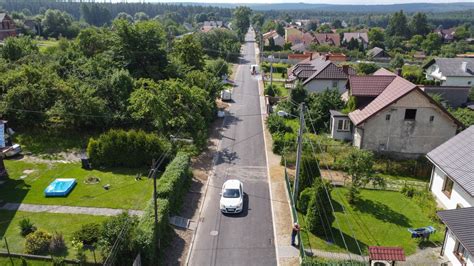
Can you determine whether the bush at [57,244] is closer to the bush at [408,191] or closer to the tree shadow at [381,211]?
the tree shadow at [381,211]

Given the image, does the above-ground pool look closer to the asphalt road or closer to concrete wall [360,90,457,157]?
the asphalt road

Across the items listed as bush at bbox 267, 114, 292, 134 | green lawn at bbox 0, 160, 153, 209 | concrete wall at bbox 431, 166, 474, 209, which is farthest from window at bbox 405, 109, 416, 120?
green lawn at bbox 0, 160, 153, 209

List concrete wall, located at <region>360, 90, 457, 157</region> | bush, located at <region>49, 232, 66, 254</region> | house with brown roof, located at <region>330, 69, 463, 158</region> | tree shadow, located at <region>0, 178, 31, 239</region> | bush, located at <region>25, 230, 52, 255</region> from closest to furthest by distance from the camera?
bush, located at <region>25, 230, 52, 255</region>, bush, located at <region>49, 232, 66, 254</region>, tree shadow, located at <region>0, 178, 31, 239</region>, house with brown roof, located at <region>330, 69, 463, 158</region>, concrete wall, located at <region>360, 90, 457, 157</region>

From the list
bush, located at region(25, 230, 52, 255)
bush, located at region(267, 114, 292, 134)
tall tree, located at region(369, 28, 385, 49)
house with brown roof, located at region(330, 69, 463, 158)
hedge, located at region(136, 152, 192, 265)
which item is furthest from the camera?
tall tree, located at region(369, 28, 385, 49)

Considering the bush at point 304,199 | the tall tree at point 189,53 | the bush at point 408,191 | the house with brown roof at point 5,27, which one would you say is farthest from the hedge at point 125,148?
the house with brown roof at point 5,27

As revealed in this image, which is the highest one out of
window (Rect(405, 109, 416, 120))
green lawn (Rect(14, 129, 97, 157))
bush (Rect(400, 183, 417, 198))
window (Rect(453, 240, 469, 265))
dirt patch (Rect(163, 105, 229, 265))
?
window (Rect(405, 109, 416, 120))

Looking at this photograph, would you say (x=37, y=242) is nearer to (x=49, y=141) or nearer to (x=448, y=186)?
(x=49, y=141)
